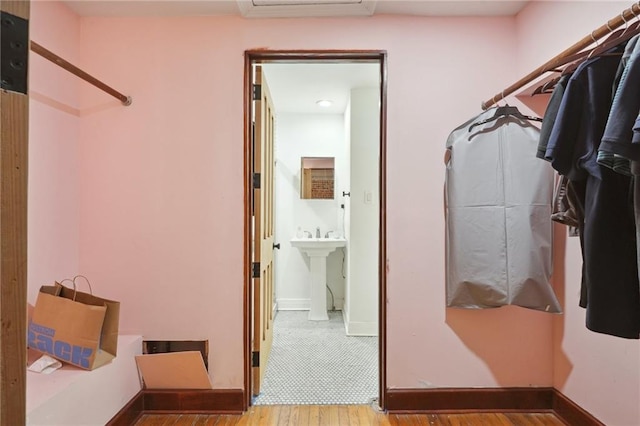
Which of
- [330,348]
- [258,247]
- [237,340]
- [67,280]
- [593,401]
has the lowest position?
[330,348]

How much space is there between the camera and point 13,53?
0.55m

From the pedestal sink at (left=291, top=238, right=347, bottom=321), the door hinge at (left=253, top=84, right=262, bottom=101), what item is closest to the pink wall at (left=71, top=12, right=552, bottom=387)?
the door hinge at (left=253, top=84, right=262, bottom=101)

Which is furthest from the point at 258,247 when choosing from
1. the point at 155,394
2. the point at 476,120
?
the point at 476,120

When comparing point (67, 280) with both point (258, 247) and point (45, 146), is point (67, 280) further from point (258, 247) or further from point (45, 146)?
point (258, 247)

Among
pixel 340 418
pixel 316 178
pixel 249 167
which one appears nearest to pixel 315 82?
pixel 316 178

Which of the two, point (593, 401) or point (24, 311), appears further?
point (593, 401)

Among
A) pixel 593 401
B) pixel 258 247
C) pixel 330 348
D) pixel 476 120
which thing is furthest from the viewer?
pixel 330 348

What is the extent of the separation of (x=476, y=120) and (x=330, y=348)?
83.1 inches

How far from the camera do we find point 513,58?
6.51 ft

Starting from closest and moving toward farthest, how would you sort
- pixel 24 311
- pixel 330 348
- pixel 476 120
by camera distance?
pixel 24 311, pixel 476 120, pixel 330 348

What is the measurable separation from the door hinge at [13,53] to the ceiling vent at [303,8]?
4.94 ft

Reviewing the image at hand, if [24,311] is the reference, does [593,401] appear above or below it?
below

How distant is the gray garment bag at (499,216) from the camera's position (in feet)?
5.68

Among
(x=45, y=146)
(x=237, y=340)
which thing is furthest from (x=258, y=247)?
(x=45, y=146)
